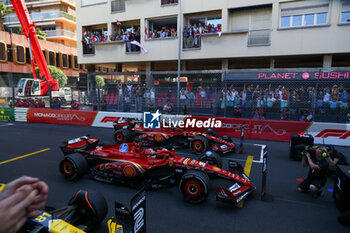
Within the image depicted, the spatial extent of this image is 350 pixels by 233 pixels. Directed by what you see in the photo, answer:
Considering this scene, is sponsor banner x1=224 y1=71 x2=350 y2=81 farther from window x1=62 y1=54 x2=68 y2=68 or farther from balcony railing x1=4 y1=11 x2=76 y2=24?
balcony railing x1=4 y1=11 x2=76 y2=24

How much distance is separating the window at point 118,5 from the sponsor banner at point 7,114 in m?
11.5

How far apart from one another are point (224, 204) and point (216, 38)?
14.5 meters

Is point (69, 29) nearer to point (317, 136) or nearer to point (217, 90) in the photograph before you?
point (217, 90)

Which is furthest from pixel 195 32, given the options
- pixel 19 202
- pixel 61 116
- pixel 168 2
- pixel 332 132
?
pixel 19 202

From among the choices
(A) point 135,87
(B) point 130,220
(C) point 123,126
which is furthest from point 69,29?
(B) point 130,220

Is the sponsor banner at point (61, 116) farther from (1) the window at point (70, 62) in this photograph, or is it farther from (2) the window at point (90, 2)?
(1) the window at point (70, 62)

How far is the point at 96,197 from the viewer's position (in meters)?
3.58

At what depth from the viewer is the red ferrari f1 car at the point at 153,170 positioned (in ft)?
14.8

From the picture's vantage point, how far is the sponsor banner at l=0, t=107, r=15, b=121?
1458 centimetres

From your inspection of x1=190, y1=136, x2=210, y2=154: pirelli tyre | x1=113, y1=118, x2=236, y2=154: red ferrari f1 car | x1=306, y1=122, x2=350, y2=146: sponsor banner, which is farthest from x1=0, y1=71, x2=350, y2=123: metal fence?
x1=190, y1=136, x2=210, y2=154: pirelli tyre

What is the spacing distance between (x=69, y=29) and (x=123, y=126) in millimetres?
39257

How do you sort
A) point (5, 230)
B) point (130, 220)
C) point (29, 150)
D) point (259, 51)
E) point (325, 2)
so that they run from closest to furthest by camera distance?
point (5, 230) → point (130, 220) → point (29, 150) → point (325, 2) → point (259, 51)

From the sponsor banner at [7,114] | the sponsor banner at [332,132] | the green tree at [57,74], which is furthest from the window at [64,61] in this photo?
the sponsor banner at [332,132]

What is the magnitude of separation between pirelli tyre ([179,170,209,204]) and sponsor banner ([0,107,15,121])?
14.3 meters
